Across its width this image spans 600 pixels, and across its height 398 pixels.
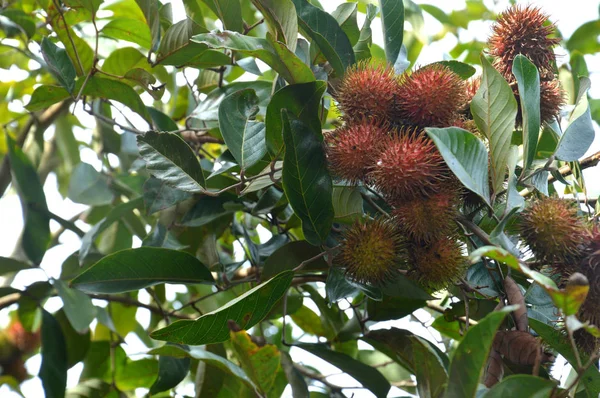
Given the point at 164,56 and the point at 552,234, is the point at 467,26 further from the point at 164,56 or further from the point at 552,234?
the point at 552,234

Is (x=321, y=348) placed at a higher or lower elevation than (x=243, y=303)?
lower

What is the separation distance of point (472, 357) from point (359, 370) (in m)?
0.57

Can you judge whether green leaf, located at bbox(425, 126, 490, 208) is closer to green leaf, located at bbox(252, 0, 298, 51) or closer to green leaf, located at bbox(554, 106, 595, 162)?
green leaf, located at bbox(554, 106, 595, 162)

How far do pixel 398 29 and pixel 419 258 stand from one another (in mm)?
429

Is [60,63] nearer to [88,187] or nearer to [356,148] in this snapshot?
[88,187]

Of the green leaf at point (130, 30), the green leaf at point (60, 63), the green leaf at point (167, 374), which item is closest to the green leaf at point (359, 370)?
the green leaf at point (167, 374)

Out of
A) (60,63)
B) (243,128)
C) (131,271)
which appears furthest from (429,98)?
(60,63)

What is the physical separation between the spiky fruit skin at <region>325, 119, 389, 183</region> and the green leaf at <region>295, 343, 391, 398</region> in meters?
0.45

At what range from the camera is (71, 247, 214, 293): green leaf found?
3.77 feet

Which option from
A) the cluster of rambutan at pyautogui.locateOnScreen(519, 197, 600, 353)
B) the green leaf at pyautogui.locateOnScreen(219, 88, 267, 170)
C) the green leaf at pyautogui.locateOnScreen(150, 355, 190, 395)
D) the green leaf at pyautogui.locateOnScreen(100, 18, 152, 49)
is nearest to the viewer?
the cluster of rambutan at pyautogui.locateOnScreen(519, 197, 600, 353)

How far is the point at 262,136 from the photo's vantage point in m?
1.12

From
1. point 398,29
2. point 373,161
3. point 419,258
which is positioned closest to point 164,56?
point 398,29

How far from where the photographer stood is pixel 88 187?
1752 millimetres

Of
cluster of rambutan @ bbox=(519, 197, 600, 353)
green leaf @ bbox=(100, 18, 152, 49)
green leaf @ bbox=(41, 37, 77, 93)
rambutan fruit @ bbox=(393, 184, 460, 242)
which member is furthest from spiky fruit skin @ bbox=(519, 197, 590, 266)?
green leaf @ bbox=(100, 18, 152, 49)
